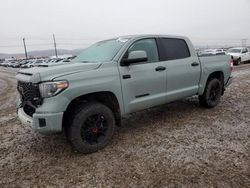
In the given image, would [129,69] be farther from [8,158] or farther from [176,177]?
[8,158]

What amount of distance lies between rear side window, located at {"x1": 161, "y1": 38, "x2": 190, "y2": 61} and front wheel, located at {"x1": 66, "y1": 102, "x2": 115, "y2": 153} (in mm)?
1796

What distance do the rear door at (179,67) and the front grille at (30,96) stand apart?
2.52 meters

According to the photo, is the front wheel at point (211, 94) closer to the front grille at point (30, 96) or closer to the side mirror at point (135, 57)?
the side mirror at point (135, 57)

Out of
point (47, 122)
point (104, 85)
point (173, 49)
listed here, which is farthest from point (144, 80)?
point (47, 122)

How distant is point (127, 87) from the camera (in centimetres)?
438

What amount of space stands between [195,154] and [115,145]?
1323mm

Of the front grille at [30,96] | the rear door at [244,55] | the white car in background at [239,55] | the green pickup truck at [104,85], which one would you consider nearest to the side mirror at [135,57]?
the green pickup truck at [104,85]

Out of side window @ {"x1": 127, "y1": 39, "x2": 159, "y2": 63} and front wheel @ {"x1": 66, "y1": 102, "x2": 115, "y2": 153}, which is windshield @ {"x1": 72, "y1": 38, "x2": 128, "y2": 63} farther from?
front wheel @ {"x1": 66, "y1": 102, "x2": 115, "y2": 153}

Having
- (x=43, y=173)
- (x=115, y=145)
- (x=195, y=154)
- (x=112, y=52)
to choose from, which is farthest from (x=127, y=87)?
(x=43, y=173)

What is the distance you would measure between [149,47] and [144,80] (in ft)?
2.51

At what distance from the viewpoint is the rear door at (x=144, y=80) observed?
4414 millimetres

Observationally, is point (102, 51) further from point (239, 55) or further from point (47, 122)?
point (239, 55)

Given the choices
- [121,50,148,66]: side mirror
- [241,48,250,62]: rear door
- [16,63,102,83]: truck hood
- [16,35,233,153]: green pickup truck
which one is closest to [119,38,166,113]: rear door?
[16,35,233,153]: green pickup truck

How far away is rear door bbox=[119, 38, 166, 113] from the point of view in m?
4.41
